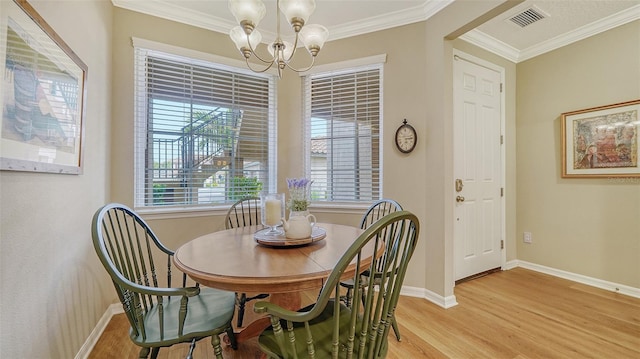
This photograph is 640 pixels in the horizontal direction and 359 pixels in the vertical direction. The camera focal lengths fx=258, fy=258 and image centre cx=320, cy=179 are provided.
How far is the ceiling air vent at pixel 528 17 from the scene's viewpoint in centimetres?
241

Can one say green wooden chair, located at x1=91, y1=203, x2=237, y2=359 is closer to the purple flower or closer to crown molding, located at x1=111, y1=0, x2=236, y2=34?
the purple flower

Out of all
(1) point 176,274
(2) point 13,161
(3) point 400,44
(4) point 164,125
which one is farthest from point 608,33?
(1) point 176,274

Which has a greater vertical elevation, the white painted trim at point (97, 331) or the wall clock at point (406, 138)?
the wall clock at point (406, 138)

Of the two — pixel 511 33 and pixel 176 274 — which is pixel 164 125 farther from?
pixel 511 33

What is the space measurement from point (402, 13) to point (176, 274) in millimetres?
3253

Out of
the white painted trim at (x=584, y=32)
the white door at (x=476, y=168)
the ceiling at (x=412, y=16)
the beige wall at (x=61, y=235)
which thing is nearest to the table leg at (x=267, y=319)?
the beige wall at (x=61, y=235)

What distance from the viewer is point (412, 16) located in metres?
2.45

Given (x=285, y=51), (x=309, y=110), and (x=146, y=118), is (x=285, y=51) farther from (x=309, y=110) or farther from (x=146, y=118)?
(x=146, y=118)

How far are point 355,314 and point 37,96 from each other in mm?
1670

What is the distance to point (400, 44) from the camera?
8.33 feet

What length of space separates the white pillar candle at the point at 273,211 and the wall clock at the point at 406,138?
1472 millimetres

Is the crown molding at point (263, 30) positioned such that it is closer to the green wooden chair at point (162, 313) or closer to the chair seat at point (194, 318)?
the green wooden chair at point (162, 313)

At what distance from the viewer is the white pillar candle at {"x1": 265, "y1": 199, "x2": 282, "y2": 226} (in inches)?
62.1

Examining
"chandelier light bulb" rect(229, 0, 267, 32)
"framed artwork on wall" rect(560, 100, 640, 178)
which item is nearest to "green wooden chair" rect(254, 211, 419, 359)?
"chandelier light bulb" rect(229, 0, 267, 32)
